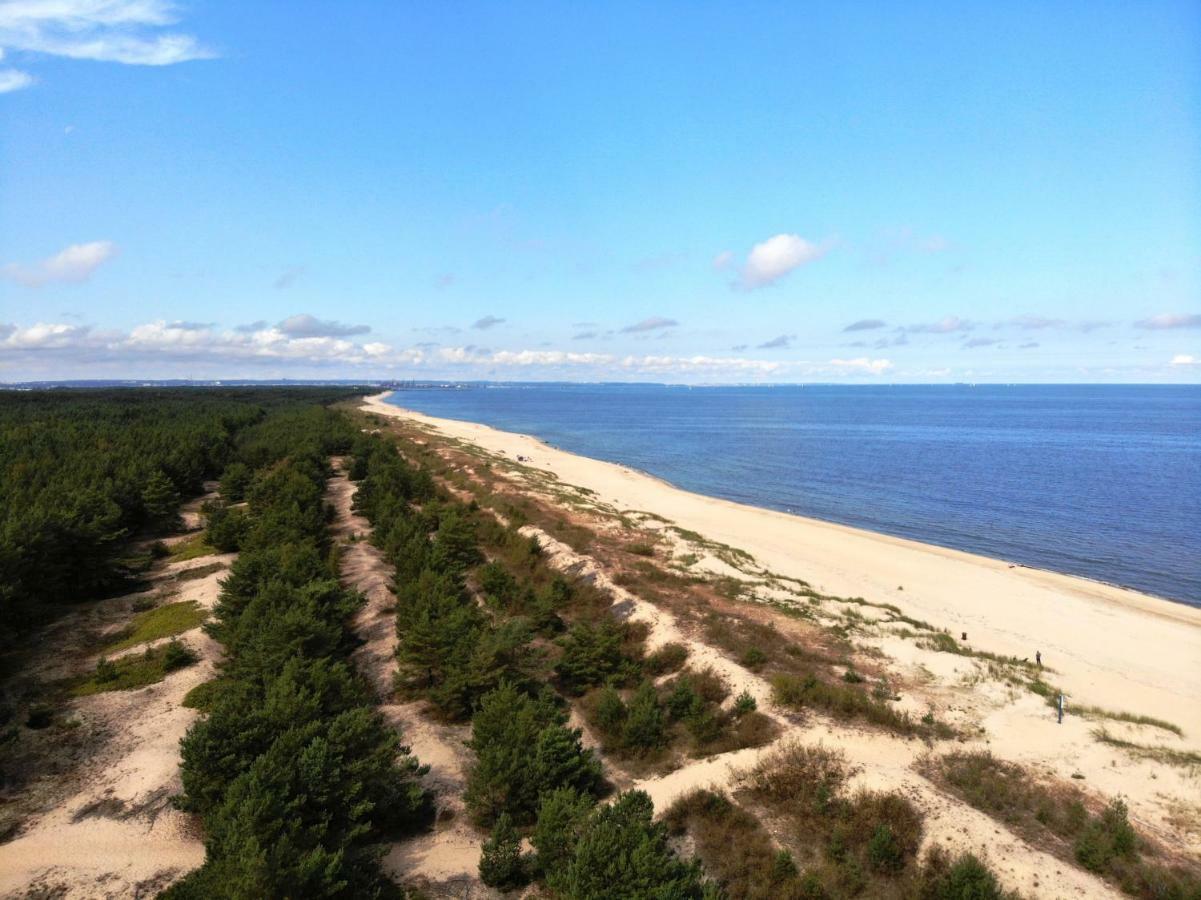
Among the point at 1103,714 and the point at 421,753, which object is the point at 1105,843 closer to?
the point at 1103,714

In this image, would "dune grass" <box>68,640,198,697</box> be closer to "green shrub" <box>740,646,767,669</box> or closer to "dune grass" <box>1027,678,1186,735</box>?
"green shrub" <box>740,646,767,669</box>

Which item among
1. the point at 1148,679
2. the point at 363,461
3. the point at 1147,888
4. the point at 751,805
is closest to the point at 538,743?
the point at 751,805

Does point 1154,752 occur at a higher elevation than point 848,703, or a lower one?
lower

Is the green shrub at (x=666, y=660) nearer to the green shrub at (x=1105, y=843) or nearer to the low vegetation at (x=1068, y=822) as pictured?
the low vegetation at (x=1068, y=822)

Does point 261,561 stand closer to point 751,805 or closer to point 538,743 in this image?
point 538,743

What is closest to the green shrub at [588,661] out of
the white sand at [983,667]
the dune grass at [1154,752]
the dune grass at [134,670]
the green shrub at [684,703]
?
the green shrub at [684,703]

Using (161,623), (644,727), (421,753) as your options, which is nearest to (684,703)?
(644,727)

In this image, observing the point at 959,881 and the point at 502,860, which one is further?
the point at 502,860
